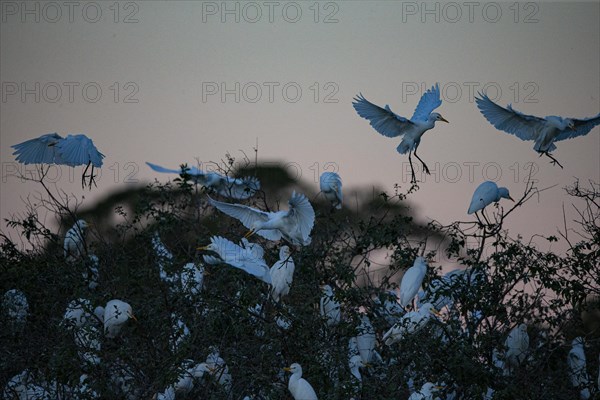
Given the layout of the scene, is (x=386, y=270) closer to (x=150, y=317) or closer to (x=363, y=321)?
(x=363, y=321)

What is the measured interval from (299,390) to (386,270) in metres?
1.99

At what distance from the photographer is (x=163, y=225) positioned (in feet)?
20.6

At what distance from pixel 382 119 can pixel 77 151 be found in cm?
212

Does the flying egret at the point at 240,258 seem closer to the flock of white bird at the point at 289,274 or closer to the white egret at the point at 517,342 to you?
the flock of white bird at the point at 289,274

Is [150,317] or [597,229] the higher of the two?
[597,229]

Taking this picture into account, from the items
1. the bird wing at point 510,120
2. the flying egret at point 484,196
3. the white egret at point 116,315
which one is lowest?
the white egret at point 116,315

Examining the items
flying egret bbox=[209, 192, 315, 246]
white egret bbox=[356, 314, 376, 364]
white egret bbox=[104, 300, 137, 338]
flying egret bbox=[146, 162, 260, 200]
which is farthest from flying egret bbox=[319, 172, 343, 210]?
white egret bbox=[104, 300, 137, 338]

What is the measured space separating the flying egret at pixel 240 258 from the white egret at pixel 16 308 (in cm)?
127

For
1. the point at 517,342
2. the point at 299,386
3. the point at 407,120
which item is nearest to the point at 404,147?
the point at 407,120

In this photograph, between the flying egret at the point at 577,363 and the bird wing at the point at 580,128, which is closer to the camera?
the flying egret at the point at 577,363

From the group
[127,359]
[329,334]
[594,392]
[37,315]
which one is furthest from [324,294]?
[37,315]

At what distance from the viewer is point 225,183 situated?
700 centimetres

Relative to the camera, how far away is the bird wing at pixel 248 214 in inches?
231

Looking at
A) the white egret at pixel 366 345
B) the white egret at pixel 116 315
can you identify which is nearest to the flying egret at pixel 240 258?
the white egret at pixel 116 315
